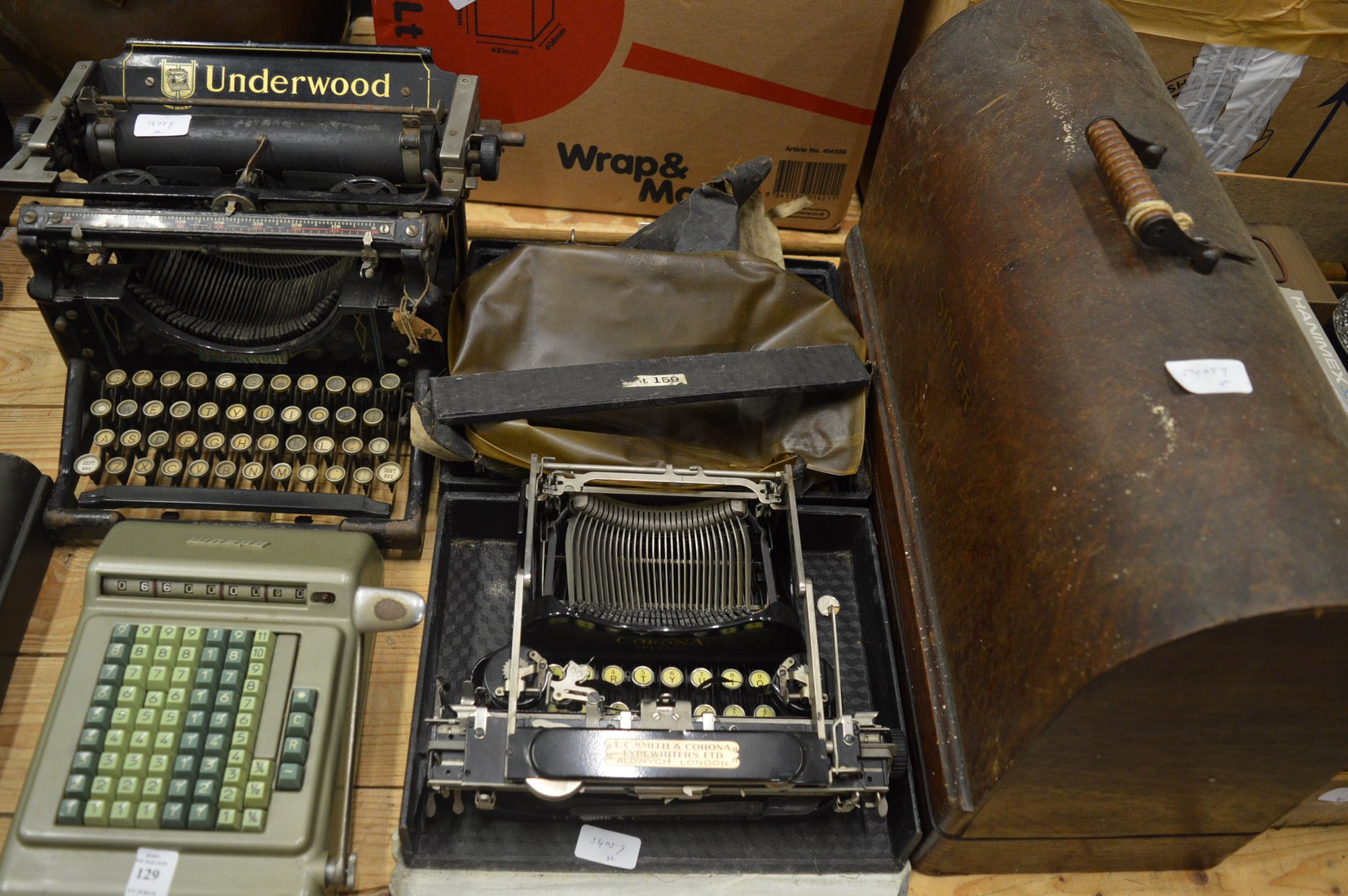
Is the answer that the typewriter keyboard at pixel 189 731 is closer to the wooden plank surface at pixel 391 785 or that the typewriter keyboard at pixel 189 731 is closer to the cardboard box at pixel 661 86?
the wooden plank surface at pixel 391 785

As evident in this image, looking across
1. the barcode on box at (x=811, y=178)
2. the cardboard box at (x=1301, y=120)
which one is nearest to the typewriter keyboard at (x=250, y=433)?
the barcode on box at (x=811, y=178)

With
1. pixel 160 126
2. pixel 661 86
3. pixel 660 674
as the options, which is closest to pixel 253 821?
pixel 660 674

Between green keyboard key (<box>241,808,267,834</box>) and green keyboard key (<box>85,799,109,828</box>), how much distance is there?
184mm

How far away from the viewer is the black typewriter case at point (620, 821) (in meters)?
1.57

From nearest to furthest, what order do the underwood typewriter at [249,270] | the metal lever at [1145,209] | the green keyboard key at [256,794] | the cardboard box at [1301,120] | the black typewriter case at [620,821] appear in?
the metal lever at [1145,209]
the green keyboard key at [256,794]
the black typewriter case at [620,821]
the underwood typewriter at [249,270]
the cardboard box at [1301,120]

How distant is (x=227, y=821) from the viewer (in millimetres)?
1375

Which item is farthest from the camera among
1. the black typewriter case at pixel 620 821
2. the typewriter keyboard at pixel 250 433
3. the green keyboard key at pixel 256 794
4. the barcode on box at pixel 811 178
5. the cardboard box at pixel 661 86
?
the barcode on box at pixel 811 178

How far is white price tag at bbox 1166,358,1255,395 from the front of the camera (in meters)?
1.19

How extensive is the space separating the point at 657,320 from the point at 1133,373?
0.98 m

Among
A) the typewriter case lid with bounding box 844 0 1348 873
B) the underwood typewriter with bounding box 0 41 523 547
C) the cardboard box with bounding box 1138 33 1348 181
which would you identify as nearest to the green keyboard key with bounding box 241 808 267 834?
the underwood typewriter with bounding box 0 41 523 547

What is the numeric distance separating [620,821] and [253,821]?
0.55m

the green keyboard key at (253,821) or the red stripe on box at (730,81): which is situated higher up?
the red stripe on box at (730,81)

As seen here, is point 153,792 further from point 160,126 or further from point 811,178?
point 811,178

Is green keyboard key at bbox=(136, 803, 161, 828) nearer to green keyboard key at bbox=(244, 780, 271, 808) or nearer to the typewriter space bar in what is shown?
green keyboard key at bbox=(244, 780, 271, 808)
